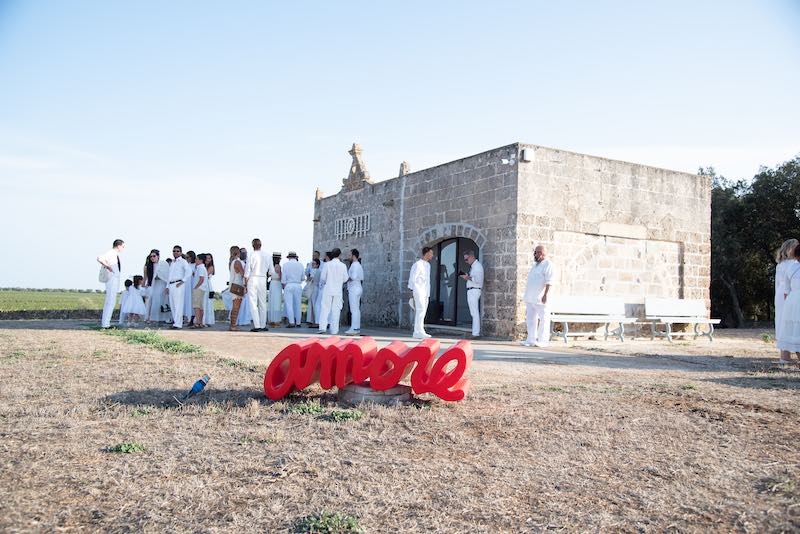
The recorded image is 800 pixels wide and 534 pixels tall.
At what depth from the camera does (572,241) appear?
1312 cm

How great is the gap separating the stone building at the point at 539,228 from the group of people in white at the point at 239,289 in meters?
2.19

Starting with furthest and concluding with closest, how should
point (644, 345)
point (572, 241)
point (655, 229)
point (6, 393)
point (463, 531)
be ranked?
1. point (655, 229)
2. point (572, 241)
3. point (644, 345)
4. point (6, 393)
5. point (463, 531)

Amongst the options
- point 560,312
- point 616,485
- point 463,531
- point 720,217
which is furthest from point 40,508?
point 720,217

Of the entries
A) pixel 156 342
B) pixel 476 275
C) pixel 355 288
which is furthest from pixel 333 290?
pixel 156 342

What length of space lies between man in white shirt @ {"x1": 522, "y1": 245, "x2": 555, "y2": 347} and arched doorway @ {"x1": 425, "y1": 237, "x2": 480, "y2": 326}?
13.0 feet

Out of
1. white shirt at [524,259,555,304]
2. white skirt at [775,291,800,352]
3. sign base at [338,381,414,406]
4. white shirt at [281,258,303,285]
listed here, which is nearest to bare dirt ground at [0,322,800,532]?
sign base at [338,381,414,406]

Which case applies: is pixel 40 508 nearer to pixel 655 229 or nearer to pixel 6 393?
pixel 6 393

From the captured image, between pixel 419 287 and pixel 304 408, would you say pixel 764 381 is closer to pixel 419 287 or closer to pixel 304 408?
pixel 304 408

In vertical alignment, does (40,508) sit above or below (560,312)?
below

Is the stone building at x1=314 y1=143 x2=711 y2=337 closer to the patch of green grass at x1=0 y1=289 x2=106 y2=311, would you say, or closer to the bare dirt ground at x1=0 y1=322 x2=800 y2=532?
→ the bare dirt ground at x1=0 y1=322 x2=800 y2=532

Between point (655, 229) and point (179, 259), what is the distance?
1068 centimetres

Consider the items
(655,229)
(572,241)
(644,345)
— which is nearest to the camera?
(644,345)

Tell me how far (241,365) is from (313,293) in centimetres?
887

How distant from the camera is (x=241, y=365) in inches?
297
